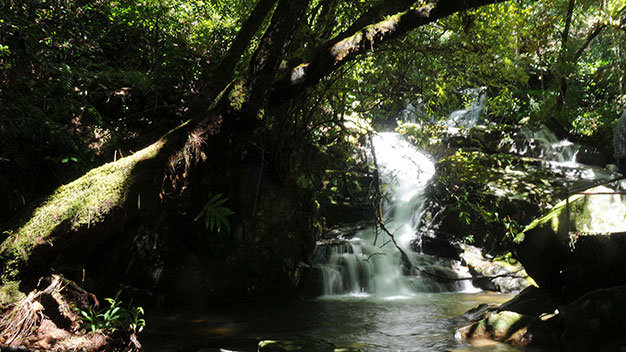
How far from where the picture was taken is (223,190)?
7.13m

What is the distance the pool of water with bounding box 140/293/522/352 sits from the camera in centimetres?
491

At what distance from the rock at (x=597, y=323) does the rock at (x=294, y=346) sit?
9.17ft

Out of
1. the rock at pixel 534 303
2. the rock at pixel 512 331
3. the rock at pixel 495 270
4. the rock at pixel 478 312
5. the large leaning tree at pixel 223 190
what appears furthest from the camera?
the rock at pixel 495 270

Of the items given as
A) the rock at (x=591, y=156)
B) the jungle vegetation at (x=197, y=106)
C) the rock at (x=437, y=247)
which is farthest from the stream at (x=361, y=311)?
the rock at (x=591, y=156)

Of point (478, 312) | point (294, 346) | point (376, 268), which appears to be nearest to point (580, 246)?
point (478, 312)

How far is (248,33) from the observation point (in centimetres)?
530

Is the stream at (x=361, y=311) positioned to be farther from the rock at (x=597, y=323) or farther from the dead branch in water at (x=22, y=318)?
the dead branch in water at (x=22, y=318)

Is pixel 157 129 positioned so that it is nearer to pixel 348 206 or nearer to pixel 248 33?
pixel 248 33

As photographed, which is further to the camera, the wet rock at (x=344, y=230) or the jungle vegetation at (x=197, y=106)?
the wet rock at (x=344, y=230)

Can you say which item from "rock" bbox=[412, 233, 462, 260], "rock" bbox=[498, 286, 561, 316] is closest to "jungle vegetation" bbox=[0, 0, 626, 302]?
"rock" bbox=[498, 286, 561, 316]

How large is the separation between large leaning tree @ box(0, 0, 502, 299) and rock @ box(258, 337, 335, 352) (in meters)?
1.53

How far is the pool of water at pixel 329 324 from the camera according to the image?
16.1ft

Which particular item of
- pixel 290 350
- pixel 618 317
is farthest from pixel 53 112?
pixel 618 317

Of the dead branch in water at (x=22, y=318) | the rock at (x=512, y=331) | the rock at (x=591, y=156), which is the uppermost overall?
the rock at (x=591, y=156)
